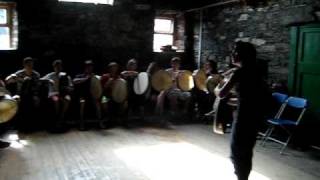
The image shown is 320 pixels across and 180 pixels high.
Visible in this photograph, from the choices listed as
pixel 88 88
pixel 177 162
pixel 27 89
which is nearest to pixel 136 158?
pixel 177 162

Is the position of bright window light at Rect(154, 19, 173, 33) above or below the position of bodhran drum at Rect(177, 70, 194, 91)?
above

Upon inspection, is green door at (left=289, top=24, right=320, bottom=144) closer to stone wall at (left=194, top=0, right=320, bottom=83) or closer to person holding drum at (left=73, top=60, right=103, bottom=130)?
stone wall at (left=194, top=0, right=320, bottom=83)

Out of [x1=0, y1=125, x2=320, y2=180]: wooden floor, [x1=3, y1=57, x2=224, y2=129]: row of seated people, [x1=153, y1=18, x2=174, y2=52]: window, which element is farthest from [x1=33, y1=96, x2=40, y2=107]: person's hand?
[x1=153, y1=18, x2=174, y2=52]: window

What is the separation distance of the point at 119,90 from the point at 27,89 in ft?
4.96

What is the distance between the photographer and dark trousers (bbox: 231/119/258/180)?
312 cm

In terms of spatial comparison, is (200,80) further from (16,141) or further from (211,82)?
(16,141)

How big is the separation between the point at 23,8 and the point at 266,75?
4.86 m

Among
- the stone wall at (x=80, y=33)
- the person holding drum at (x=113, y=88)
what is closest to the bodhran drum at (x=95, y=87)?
the person holding drum at (x=113, y=88)

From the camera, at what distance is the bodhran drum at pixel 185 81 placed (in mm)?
7164

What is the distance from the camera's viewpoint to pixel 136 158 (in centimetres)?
475

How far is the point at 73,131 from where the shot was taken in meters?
6.23

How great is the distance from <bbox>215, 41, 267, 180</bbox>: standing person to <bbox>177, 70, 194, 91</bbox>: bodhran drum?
400 centimetres

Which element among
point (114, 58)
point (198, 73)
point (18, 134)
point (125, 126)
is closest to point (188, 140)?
point (125, 126)

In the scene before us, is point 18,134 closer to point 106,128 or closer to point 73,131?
point 73,131
